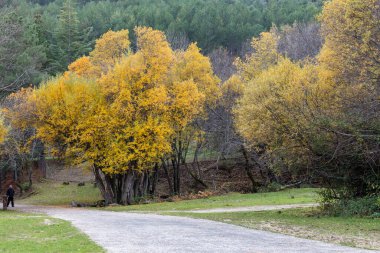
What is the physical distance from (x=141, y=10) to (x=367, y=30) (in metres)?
64.7

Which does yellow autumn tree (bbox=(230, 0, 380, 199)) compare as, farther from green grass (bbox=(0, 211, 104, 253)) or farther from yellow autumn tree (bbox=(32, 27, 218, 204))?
green grass (bbox=(0, 211, 104, 253))

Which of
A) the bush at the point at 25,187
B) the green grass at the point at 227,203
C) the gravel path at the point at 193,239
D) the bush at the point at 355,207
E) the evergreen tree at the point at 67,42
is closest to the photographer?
the gravel path at the point at 193,239

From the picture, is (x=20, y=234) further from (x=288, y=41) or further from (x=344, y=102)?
(x=288, y=41)

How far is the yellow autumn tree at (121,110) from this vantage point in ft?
105

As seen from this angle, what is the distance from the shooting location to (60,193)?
1854 inches

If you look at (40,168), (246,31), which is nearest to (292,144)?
(40,168)

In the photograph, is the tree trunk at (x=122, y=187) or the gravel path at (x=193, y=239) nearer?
the gravel path at (x=193, y=239)

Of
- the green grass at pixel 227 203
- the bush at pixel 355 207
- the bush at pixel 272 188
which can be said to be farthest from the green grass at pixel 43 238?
the bush at pixel 272 188

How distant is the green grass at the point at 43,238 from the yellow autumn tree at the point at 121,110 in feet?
42.0

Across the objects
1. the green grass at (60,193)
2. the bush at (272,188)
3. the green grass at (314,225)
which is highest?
the green grass at (60,193)

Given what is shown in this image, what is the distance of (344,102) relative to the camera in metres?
20.9

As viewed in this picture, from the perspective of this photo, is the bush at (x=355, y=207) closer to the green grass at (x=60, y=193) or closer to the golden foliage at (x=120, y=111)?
the golden foliage at (x=120, y=111)

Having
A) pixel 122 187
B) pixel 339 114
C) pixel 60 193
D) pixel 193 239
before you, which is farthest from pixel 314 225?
pixel 60 193

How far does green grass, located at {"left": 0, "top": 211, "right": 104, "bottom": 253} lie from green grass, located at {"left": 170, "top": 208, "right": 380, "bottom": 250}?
6.79m
